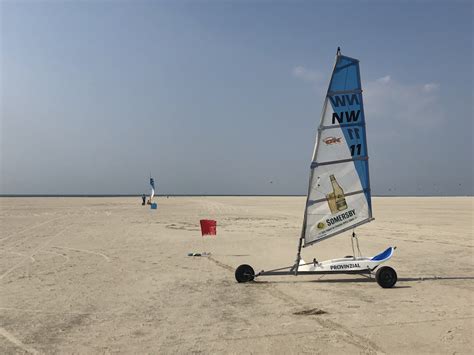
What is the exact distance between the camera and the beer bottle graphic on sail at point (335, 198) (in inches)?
448

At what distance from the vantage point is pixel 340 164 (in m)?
11.3

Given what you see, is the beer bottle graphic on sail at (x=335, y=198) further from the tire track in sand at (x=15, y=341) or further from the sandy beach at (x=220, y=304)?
the tire track in sand at (x=15, y=341)

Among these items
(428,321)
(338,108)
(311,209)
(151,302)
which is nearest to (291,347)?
(428,321)

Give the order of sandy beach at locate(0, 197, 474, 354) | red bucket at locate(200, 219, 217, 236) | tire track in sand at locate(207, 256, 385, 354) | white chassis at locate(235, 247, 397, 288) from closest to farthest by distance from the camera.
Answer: tire track in sand at locate(207, 256, 385, 354)
sandy beach at locate(0, 197, 474, 354)
white chassis at locate(235, 247, 397, 288)
red bucket at locate(200, 219, 217, 236)

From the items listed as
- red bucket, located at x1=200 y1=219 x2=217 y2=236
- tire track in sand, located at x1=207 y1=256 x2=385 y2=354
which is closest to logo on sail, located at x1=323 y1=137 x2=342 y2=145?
tire track in sand, located at x1=207 y1=256 x2=385 y2=354

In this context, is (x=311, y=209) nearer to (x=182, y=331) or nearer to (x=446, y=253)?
(x=182, y=331)

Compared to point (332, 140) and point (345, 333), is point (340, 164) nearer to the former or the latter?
point (332, 140)

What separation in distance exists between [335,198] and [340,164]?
3.21 ft

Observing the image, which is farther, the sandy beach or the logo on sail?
the logo on sail

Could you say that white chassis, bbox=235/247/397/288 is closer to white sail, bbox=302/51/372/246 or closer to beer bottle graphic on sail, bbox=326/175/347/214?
white sail, bbox=302/51/372/246

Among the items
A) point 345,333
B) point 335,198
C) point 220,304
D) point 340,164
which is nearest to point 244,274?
point 220,304

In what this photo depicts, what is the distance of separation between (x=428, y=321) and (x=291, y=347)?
2.99m

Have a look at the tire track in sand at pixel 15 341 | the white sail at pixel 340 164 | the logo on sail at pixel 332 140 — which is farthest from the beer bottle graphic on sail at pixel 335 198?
the tire track in sand at pixel 15 341

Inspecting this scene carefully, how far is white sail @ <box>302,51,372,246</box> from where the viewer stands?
11.0 meters
